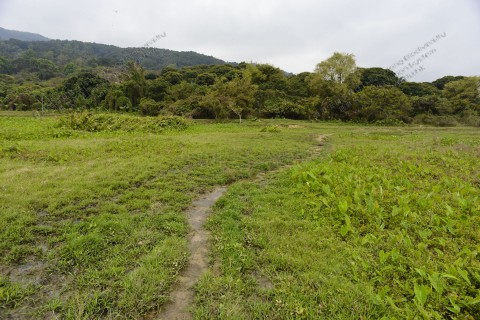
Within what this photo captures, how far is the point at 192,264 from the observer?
4176 millimetres

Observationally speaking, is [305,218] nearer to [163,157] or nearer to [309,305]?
[309,305]

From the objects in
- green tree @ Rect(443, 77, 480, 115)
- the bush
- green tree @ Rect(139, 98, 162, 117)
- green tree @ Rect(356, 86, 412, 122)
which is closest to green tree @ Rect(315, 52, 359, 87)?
green tree @ Rect(356, 86, 412, 122)

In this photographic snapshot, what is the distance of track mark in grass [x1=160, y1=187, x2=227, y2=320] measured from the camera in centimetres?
328

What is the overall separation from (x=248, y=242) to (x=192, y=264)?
1.12 metres

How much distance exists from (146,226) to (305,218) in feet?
11.1

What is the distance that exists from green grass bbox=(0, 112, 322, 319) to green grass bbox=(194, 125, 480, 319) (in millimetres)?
904

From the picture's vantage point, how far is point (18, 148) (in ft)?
33.5

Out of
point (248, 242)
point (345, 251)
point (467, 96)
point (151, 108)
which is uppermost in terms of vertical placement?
point (467, 96)

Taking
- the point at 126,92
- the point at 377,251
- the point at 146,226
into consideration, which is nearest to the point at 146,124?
the point at 146,226

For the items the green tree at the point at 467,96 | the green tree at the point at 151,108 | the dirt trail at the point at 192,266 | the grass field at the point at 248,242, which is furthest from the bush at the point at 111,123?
the green tree at the point at 467,96

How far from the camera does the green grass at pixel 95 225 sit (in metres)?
3.38

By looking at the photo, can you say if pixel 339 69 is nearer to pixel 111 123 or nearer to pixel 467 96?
pixel 467 96

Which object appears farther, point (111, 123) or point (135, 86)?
point (135, 86)

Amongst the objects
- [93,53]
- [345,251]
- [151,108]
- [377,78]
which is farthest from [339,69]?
[93,53]
